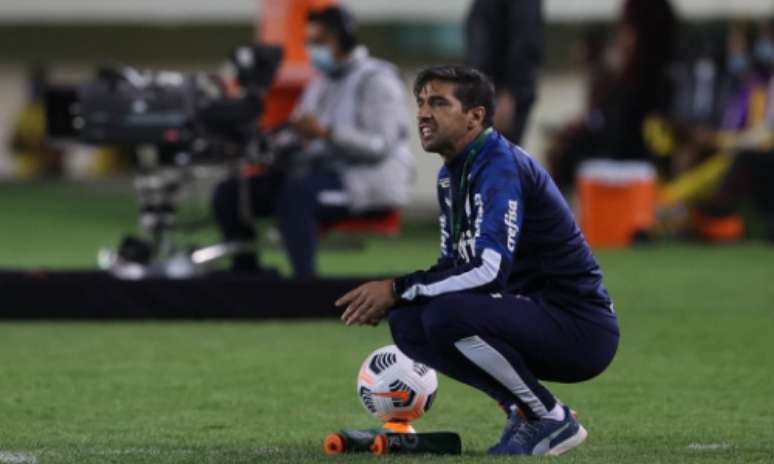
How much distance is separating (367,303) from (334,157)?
520cm

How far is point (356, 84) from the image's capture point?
1105 cm

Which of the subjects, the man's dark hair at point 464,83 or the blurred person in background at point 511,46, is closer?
the man's dark hair at point 464,83

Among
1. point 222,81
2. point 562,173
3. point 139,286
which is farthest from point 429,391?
point 562,173

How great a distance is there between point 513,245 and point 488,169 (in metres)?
0.24

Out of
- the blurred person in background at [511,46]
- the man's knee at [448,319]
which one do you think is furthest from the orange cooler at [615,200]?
the man's knee at [448,319]

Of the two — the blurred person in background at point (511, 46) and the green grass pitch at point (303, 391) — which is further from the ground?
the blurred person in background at point (511, 46)

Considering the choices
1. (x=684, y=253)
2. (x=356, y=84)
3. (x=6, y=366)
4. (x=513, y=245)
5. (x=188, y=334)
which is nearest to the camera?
(x=513, y=245)

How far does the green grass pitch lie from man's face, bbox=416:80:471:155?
0.96 m

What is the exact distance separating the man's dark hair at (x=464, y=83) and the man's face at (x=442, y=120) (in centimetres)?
2

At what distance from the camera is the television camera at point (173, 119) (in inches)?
436

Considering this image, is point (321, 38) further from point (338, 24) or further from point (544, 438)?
point (544, 438)

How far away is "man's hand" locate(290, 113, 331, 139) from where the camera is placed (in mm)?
10633

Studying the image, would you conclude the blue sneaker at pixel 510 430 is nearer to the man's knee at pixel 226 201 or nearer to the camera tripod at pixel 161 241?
→ the man's knee at pixel 226 201

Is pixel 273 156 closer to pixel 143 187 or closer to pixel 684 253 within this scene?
pixel 143 187
